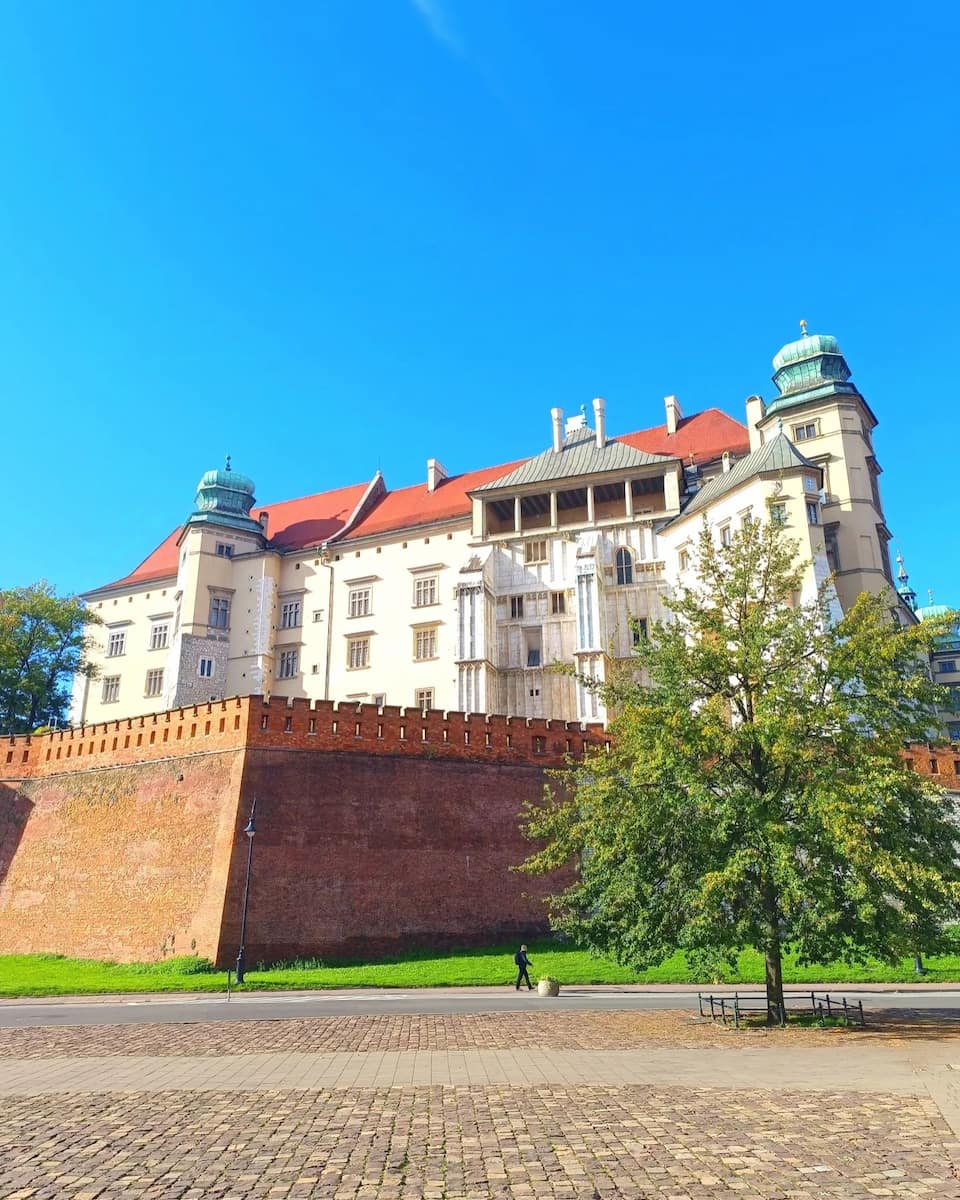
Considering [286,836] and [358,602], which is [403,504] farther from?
[286,836]

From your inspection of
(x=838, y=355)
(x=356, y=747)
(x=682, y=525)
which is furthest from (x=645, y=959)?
(x=838, y=355)

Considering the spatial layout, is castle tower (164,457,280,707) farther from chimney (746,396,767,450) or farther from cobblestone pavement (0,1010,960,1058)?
cobblestone pavement (0,1010,960,1058)

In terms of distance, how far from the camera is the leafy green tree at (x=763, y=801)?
15.8 metres

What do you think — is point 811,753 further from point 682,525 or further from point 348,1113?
point 682,525

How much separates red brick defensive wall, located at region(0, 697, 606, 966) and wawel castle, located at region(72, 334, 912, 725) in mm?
12156

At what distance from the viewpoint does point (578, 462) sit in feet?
161

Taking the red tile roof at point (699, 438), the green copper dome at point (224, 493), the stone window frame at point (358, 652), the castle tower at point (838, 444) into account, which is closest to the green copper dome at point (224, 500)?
the green copper dome at point (224, 493)

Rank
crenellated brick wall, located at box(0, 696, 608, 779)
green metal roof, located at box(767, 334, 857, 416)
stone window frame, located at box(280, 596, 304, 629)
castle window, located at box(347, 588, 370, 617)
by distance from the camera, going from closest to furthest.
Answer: crenellated brick wall, located at box(0, 696, 608, 779) < green metal roof, located at box(767, 334, 857, 416) < castle window, located at box(347, 588, 370, 617) < stone window frame, located at box(280, 596, 304, 629)

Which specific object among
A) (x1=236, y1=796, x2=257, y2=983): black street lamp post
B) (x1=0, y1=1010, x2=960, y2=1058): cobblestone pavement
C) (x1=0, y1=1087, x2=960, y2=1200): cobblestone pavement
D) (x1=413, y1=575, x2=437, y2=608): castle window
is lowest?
(x1=0, y1=1087, x2=960, y2=1200): cobblestone pavement

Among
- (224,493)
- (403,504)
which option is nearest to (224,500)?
(224,493)

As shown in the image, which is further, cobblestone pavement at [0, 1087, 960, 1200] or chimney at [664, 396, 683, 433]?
chimney at [664, 396, 683, 433]

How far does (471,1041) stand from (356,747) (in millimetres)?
15879

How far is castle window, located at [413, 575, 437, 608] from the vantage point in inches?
1984

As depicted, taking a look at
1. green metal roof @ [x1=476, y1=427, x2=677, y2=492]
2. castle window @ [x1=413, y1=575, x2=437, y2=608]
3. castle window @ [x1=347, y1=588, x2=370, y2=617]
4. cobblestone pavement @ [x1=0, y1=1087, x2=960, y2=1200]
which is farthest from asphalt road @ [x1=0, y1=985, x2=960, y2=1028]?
castle window @ [x1=347, y1=588, x2=370, y2=617]
